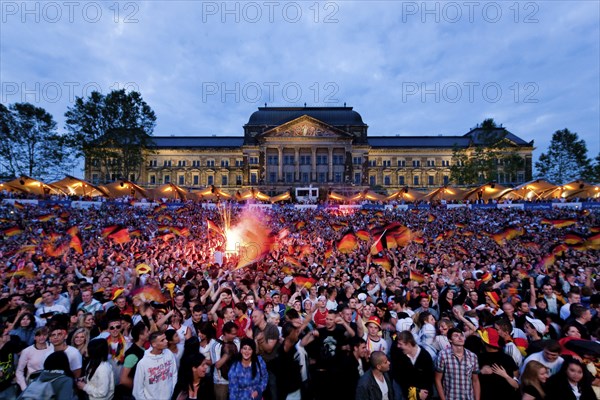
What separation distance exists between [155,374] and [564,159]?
7060 centimetres

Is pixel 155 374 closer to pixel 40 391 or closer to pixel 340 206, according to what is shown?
pixel 40 391

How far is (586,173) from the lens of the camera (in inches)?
2124

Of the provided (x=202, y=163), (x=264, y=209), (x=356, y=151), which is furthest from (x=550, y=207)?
(x=202, y=163)

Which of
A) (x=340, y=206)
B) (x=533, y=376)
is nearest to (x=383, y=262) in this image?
(x=533, y=376)

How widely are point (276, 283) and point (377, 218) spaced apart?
20790mm

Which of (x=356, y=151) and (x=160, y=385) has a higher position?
(x=356, y=151)

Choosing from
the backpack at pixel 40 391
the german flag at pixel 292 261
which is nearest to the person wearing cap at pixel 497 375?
the backpack at pixel 40 391

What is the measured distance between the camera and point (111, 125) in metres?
43.9

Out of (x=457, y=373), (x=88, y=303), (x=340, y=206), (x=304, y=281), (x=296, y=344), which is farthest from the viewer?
(x=340, y=206)

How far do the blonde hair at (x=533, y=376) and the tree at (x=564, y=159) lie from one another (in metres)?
65.2

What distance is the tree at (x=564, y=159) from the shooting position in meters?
55.9

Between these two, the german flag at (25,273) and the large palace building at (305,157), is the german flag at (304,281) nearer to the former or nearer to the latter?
the german flag at (25,273)

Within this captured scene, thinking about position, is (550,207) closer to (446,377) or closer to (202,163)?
(446,377)

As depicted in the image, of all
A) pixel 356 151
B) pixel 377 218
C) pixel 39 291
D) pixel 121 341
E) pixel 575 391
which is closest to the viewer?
pixel 575 391
